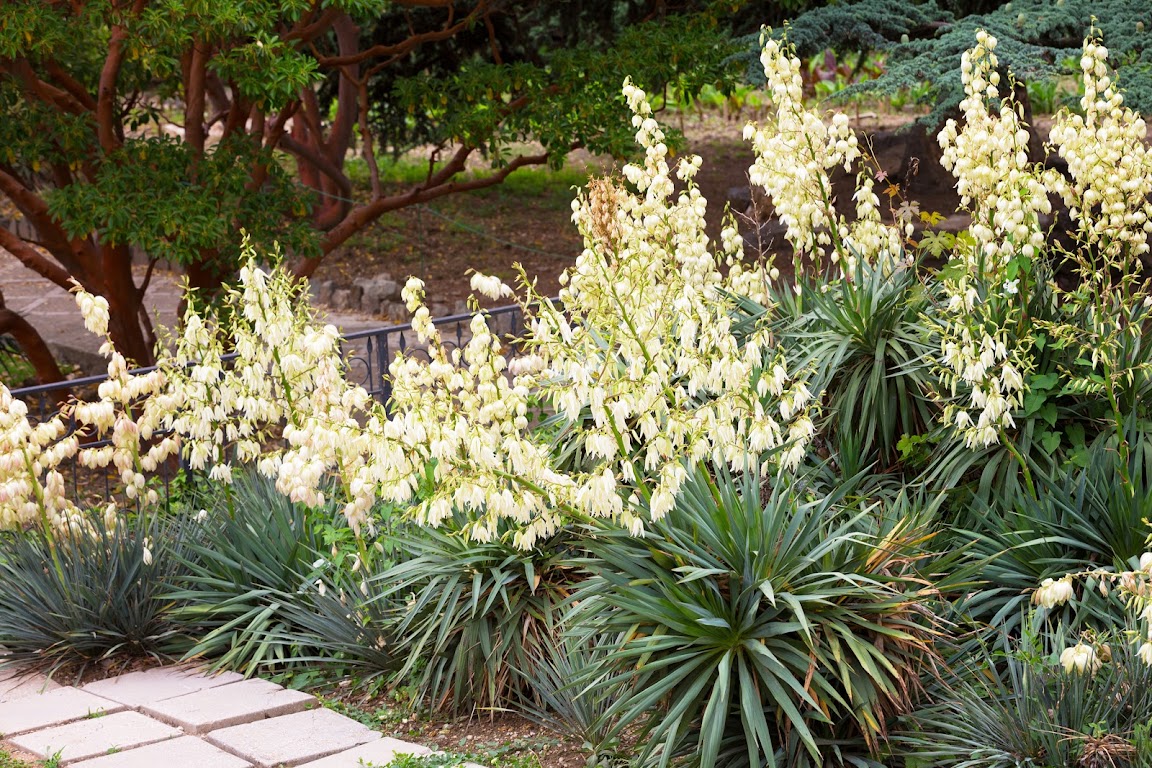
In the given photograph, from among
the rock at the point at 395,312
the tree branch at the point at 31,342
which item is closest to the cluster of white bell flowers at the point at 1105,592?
the tree branch at the point at 31,342

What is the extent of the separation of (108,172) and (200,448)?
15.6 ft

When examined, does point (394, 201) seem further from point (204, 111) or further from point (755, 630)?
point (755, 630)

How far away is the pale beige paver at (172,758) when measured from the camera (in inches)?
177

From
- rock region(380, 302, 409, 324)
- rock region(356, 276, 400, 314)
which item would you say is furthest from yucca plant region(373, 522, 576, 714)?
rock region(356, 276, 400, 314)

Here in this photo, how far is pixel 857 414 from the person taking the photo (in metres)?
5.86

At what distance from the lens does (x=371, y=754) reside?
15.0 feet

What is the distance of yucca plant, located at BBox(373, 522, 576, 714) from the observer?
4.95 metres

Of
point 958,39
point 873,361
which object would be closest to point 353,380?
point 958,39

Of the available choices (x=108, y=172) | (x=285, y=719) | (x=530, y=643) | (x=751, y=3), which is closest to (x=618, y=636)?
(x=530, y=643)

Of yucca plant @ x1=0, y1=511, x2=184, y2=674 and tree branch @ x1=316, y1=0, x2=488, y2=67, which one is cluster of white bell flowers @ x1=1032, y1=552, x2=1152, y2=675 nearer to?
yucca plant @ x1=0, y1=511, x2=184, y2=674

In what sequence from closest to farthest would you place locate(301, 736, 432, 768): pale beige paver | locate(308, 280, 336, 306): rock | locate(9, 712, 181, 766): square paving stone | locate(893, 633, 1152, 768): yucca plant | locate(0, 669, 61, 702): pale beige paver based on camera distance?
locate(893, 633, 1152, 768): yucca plant → locate(301, 736, 432, 768): pale beige paver → locate(9, 712, 181, 766): square paving stone → locate(0, 669, 61, 702): pale beige paver → locate(308, 280, 336, 306): rock

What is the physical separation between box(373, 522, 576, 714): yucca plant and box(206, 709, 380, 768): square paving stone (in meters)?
0.34

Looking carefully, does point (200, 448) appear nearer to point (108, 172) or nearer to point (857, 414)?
point (857, 414)

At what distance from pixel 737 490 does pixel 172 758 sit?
2.35 meters
